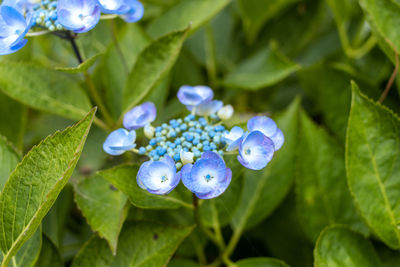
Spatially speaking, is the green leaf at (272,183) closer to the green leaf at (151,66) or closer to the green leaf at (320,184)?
the green leaf at (320,184)

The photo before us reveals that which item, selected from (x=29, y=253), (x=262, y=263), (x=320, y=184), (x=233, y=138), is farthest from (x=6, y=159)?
(x=320, y=184)

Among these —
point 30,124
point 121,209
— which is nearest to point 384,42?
point 121,209

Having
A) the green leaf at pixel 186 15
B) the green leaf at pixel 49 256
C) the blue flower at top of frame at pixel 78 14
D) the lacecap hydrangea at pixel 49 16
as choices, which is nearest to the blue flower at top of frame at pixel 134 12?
the lacecap hydrangea at pixel 49 16

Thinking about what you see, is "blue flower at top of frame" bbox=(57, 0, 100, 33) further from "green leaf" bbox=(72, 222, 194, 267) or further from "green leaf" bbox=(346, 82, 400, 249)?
"green leaf" bbox=(346, 82, 400, 249)

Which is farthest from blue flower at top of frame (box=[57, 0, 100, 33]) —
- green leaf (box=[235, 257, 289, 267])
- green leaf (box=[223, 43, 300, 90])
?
green leaf (box=[235, 257, 289, 267])

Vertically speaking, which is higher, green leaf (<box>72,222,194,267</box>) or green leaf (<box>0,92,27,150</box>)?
green leaf (<box>0,92,27,150</box>)

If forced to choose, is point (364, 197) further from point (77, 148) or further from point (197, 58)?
point (197, 58)
